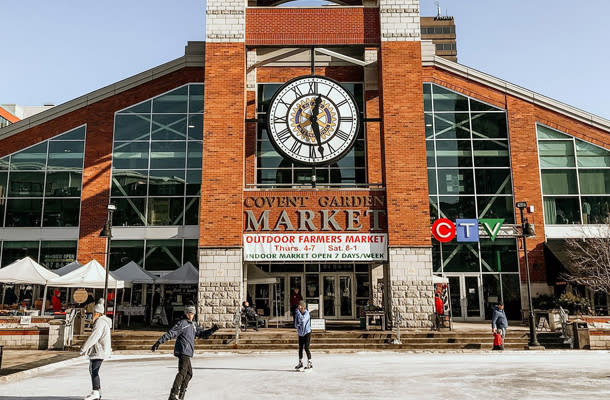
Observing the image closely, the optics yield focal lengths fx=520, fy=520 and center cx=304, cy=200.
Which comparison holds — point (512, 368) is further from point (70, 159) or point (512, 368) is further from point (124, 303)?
point (70, 159)

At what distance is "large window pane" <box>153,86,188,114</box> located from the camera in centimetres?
2772

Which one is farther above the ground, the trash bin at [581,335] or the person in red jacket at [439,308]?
the person in red jacket at [439,308]

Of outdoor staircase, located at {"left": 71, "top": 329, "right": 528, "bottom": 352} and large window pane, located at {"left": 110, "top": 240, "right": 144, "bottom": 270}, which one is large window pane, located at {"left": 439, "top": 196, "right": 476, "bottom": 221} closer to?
outdoor staircase, located at {"left": 71, "top": 329, "right": 528, "bottom": 352}

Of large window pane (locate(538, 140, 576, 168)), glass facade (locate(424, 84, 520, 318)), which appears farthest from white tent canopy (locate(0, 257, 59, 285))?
large window pane (locate(538, 140, 576, 168))

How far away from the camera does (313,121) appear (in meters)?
→ 21.6

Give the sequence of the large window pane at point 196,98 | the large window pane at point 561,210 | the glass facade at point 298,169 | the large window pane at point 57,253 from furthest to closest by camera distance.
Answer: the large window pane at point 196,98 < the large window pane at point 561,210 < the large window pane at point 57,253 < the glass facade at point 298,169

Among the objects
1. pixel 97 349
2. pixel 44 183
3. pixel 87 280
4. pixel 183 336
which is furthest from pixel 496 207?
pixel 44 183

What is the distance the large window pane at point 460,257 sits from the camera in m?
26.2

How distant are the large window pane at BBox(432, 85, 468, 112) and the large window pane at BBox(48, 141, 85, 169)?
18985 mm

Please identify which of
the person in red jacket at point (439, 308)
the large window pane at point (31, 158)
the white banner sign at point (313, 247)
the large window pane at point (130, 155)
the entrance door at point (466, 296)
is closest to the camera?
the person in red jacket at point (439, 308)

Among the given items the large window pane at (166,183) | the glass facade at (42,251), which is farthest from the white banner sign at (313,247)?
the glass facade at (42,251)

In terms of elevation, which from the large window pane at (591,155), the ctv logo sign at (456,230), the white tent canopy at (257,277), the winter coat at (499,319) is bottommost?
the winter coat at (499,319)

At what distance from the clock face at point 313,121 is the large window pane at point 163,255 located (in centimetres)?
840

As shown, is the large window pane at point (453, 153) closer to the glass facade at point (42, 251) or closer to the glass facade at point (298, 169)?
the glass facade at point (298, 169)
